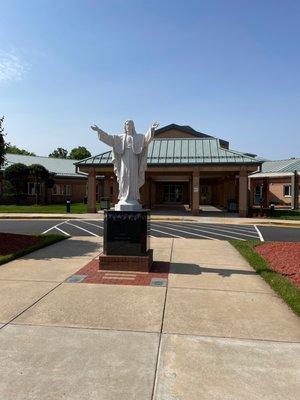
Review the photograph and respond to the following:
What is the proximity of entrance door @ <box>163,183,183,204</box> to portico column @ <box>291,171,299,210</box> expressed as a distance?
40.0 ft

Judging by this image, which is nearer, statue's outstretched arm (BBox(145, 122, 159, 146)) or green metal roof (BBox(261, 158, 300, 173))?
statue's outstretched arm (BBox(145, 122, 159, 146))

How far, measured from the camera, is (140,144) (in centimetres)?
947

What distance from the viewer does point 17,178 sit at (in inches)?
1567

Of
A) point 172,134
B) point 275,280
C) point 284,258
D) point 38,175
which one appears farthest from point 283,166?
point 275,280

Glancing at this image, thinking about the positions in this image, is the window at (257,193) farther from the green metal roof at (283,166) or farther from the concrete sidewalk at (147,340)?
the concrete sidewalk at (147,340)

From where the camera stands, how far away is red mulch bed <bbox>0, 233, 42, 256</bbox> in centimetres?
1123

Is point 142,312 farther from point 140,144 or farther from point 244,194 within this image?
point 244,194

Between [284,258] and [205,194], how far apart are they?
37.1 m

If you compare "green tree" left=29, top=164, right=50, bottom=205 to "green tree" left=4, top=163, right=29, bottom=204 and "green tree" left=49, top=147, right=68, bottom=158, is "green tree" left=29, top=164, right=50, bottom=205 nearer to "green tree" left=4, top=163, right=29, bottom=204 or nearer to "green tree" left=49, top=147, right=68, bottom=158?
"green tree" left=4, top=163, right=29, bottom=204

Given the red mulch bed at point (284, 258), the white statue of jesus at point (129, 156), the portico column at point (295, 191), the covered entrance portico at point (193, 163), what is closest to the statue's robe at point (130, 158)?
the white statue of jesus at point (129, 156)

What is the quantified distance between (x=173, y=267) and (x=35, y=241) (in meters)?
5.83

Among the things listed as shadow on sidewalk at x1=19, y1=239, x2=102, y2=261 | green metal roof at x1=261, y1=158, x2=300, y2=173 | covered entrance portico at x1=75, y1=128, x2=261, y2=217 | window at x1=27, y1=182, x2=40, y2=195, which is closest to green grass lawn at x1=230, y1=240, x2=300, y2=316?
shadow on sidewalk at x1=19, y1=239, x2=102, y2=261

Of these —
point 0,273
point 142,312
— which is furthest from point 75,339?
point 0,273

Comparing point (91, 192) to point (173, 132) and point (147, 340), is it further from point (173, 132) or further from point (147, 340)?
point (147, 340)
